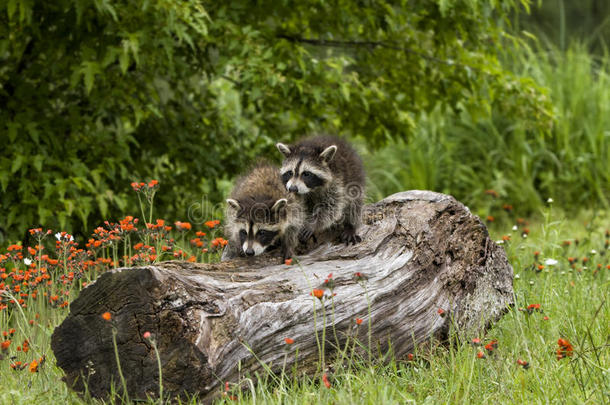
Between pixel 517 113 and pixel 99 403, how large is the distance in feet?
17.8

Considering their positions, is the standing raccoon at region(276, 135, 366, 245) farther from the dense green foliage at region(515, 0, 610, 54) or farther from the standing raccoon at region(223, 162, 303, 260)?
the dense green foliage at region(515, 0, 610, 54)

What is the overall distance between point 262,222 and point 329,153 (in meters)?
1.06

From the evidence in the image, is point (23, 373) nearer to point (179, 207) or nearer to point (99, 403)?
point (99, 403)

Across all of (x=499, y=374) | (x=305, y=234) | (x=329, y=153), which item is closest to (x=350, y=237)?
(x=305, y=234)

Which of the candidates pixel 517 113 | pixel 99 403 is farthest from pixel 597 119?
pixel 99 403

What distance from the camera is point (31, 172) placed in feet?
19.0

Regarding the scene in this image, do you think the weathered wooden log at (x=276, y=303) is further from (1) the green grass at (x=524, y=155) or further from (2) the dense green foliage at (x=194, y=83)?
(1) the green grass at (x=524, y=155)

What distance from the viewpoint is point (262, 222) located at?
15.7 ft

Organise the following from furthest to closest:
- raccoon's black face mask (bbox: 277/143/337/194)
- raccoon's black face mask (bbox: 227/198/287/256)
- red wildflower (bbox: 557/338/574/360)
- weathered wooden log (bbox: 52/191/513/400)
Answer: raccoon's black face mask (bbox: 277/143/337/194)
raccoon's black face mask (bbox: 227/198/287/256)
weathered wooden log (bbox: 52/191/513/400)
red wildflower (bbox: 557/338/574/360)

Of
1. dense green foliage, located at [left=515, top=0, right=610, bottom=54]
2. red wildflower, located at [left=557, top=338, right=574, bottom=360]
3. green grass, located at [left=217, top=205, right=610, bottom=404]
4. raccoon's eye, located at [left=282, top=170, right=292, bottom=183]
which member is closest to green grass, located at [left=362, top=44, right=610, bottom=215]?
raccoon's eye, located at [left=282, top=170, right=292, bottom=183]

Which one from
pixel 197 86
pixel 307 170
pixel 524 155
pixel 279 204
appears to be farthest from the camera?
pixel 524 155

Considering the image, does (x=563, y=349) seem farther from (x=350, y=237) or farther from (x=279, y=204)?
(x=279, y=204)

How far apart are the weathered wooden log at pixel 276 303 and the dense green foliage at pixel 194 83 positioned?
6.41 feet

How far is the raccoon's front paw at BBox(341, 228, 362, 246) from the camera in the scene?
4902mm
